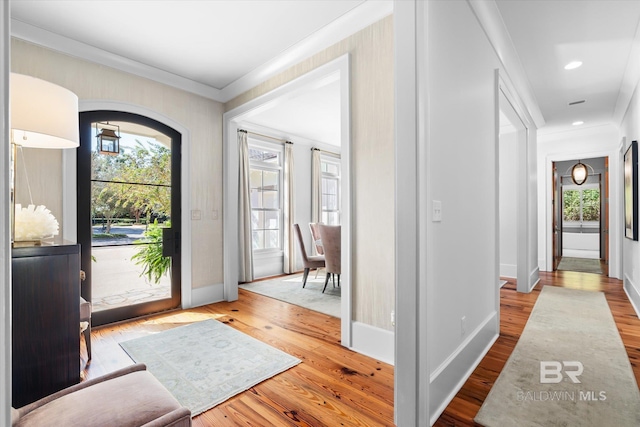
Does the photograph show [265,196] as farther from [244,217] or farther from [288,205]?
[244,217]

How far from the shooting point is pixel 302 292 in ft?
15.0

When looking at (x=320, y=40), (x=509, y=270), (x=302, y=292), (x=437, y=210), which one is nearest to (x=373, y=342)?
(x=437, y=210)

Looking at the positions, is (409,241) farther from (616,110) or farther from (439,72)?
(616,110)

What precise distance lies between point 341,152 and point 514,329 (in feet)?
8.12

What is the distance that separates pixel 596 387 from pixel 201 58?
4330 mm

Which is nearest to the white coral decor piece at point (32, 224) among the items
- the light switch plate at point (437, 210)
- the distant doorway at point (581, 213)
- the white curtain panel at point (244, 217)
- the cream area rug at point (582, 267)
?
the light switch plate at point (437, 210)

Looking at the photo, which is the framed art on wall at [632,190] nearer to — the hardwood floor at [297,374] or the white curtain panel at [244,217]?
the hardwood floor at [297,374]

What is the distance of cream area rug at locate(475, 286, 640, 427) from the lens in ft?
5.66

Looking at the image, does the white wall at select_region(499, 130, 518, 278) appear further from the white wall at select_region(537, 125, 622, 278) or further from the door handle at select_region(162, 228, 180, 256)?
the door handle at select_region(162, 228, 180, 256)

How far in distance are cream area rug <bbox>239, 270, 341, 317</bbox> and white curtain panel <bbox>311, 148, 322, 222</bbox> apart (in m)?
1.51

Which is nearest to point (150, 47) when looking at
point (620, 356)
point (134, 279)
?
point (134, 279)

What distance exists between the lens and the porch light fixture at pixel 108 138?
3.20m

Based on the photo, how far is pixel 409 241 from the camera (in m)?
1.57

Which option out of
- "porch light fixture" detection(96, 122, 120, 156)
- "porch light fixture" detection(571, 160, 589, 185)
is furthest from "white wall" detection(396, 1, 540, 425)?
"porch light fixture" detection(571, 160, 589, 185)
